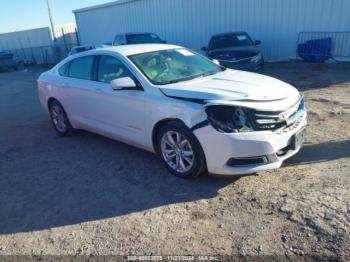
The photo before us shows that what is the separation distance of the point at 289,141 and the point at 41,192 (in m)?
3.13

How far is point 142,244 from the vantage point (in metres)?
3.09

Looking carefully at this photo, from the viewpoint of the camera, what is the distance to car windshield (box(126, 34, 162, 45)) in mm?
14691

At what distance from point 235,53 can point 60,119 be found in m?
5.92

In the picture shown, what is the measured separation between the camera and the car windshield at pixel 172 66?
14.5 feet

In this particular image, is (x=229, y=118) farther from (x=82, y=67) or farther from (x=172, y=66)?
(x=82, y=67)

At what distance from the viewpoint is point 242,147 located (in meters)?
3.51

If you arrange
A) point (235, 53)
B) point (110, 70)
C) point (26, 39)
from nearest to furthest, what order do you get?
point (110, 70)
point (235, 53)
point (26, 39)

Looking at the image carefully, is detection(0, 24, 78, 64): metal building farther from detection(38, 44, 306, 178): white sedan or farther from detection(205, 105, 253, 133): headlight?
detection(205, 105, 253, 133): headlight

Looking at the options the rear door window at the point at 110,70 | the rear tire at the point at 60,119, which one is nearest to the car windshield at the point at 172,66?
the rear door window at the point at 110,70

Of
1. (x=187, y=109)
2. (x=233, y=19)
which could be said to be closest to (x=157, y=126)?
(x=187, y=109)

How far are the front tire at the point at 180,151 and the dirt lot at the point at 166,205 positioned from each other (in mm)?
163

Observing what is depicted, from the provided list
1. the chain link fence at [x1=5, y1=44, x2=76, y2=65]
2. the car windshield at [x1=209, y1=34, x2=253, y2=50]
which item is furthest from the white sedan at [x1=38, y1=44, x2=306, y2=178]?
the chain link fence at [x1=5, y1=44, x2=76, y2=65]

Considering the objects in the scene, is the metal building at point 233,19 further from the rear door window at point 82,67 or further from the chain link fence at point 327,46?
the rear door window at point 82,67

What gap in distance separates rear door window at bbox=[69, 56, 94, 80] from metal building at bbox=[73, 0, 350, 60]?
10.1 metres
